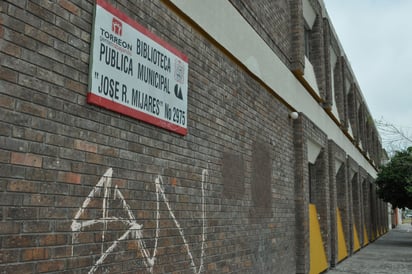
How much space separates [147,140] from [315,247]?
7038 millimetres

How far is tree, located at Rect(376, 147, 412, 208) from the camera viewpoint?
19469mm

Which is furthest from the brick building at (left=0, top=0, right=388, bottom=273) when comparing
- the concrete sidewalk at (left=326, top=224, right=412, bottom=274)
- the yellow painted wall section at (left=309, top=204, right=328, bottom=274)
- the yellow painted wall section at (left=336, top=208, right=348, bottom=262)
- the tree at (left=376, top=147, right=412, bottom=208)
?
the tree at (left=376, top=147, right=412, bottom=208)

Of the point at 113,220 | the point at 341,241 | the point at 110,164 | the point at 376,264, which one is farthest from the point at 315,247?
the point at 110,164

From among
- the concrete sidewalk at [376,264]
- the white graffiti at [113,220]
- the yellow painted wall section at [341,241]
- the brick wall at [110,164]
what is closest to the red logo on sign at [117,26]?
the brick wall at [110,164]

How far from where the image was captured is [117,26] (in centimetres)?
360

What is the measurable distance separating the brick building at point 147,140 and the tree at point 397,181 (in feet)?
42.3

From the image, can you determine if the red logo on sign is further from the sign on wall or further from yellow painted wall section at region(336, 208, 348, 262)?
yellow painted wall section at region(336, 208, 348, 262)

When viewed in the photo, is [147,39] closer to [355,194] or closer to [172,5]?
[172,5]

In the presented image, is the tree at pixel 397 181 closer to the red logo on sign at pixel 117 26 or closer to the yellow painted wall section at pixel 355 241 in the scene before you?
the yellow painted wall section at pixel 355 241

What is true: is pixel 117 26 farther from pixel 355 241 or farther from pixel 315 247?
pixel 355 241

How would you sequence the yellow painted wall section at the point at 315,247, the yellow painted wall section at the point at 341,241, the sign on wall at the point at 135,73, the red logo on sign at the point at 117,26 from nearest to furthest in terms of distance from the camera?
the sign on wall at the point at 135,73 < the red logo on sign at the point at 117,26 < the yellow painted wall section at the point at 315,247 < the yellow painted wall section at the point at 341,241

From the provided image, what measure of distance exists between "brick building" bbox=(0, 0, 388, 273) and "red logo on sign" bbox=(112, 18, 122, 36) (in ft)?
0.04

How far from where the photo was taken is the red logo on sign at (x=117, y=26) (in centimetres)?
356

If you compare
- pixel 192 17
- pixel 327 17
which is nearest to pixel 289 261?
pixel 192 17
